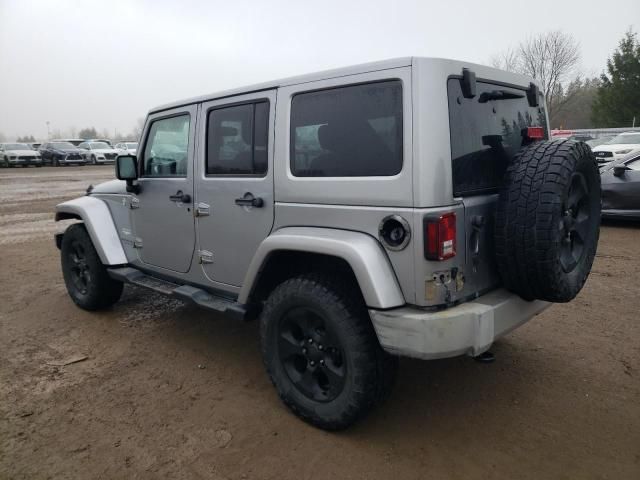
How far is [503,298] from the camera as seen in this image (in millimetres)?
2684

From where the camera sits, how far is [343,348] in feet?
8.54

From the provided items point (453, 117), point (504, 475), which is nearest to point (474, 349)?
point (504, 475)

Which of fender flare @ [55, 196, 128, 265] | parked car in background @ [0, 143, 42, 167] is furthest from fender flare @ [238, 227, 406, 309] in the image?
parked car in background @ [0, 143, 42, 167]

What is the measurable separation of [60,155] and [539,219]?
3444 centimetres

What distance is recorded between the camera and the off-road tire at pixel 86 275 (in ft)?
15.1

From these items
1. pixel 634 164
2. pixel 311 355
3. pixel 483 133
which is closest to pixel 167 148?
pixel 311 355

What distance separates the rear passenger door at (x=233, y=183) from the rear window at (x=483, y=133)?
1142 millimetres

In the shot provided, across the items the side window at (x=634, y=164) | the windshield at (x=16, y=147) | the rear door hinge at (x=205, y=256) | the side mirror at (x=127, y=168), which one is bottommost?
the rear door hinge at (x=205, y=256)

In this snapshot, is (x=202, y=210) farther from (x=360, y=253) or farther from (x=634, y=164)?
(x=634, y=164)

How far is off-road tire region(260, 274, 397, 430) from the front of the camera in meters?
2.55

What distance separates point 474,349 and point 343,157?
122 cm

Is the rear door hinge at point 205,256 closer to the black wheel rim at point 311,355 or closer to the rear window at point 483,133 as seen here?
the black wheel rim at point 311,355

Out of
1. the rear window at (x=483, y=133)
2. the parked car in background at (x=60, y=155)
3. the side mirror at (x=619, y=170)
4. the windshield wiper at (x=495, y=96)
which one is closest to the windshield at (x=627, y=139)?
the side mirror at (x=619, y=170)

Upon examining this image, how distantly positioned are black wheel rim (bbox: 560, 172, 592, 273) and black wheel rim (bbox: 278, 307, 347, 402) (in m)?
1.34
